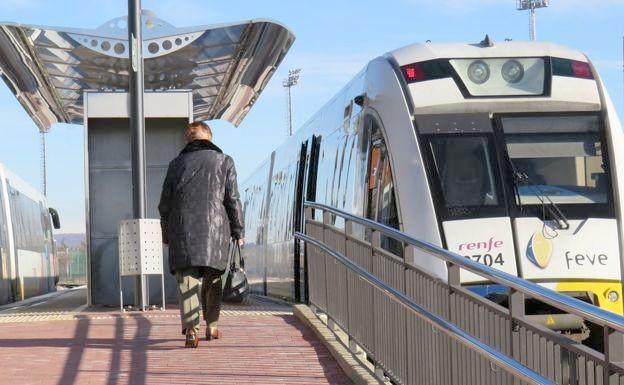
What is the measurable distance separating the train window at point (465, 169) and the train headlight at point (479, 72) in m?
0.65

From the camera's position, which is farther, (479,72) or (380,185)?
(380,185)

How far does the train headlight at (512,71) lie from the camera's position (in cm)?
1134

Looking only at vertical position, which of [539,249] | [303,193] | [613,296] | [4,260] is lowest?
[613,296]

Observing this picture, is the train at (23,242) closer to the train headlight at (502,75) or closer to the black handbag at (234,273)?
the black handbag at (234,273)

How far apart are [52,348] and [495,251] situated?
3.86m

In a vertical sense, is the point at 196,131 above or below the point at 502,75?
below

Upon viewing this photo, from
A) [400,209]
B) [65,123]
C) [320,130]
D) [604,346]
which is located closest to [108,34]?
[320,130]

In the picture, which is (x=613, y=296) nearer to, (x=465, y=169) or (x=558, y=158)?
(x=558, y=158)

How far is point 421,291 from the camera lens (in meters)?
6.78

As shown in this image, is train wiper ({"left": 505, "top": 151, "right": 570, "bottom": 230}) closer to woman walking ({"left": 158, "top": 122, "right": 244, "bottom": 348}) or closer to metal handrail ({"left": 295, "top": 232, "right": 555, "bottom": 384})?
metal handrail ({"left": 295, "top": 232, "right": 555, "bottom": 384})

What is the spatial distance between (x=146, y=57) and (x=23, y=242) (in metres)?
12.3

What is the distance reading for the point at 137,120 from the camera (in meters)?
14.9

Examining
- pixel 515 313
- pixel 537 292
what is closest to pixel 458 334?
pixel 515 313

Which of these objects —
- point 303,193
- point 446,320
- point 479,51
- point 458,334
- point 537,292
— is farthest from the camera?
point 303,193
